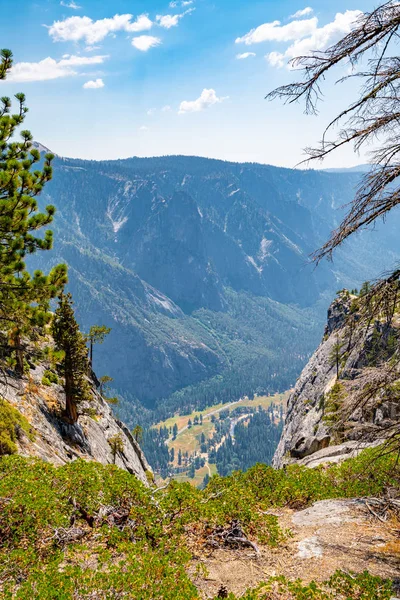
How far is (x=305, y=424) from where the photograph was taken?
77625mm

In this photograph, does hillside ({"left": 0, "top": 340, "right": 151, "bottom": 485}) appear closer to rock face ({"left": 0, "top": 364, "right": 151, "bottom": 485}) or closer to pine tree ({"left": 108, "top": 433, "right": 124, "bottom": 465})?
rock face ({"left": 0, "top": 364, "right": 151, "bottom": 485})

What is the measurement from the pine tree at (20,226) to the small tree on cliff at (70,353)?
18.5 metres

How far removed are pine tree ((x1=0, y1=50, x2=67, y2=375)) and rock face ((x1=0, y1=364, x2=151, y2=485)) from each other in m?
9.26

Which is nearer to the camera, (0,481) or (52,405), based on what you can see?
(0,481)

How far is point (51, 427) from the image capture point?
3453 centimetres

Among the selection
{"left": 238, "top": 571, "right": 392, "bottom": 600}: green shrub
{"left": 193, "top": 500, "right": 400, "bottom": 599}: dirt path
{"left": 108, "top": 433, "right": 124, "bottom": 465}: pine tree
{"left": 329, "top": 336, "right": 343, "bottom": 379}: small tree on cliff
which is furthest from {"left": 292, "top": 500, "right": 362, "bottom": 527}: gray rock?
{"left": 108, "top": 433, "right": 124, "bottom": 465}: pine tree

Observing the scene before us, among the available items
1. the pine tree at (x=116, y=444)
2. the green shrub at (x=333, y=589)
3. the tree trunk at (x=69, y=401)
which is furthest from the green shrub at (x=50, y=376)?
the green shrub at (x=333, y=589)

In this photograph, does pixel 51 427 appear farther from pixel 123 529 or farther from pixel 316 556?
pixel 316 556

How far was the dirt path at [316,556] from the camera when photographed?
1035 centimetres

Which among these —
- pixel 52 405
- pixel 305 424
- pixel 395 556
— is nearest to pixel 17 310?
pixel 395 556

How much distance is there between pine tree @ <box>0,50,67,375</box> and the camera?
17.2 m

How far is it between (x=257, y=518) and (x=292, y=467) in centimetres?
870

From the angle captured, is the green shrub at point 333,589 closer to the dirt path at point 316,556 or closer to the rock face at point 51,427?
the dirt path at point 316,556

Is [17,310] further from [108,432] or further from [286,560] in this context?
[108,432]
